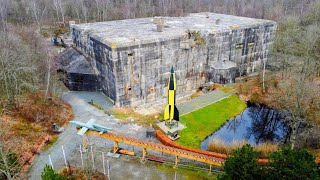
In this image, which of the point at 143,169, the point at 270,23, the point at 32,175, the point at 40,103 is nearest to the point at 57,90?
the point at 40,103

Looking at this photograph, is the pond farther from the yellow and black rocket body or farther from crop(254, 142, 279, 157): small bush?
the yellow and black rocket body

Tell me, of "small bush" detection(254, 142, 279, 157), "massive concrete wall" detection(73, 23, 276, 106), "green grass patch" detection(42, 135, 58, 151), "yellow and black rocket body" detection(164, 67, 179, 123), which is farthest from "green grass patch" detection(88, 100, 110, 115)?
"small bush" detection(254, 142, 279, 157)

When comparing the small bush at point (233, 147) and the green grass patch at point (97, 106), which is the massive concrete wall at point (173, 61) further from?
the small bush at point (233, 147)

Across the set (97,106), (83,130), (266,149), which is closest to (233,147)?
(266,149)

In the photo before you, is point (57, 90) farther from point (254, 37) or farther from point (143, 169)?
point (254, 37)

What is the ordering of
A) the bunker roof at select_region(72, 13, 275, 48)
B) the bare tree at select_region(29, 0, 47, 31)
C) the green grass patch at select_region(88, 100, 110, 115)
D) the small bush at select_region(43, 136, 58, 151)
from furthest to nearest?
the bare tree at select_region(29, 0, 47, 31), the bunker roof at select_region(72, 13, 275, 48), the green grass patch at select_region(88, 100, 110, 115), the small bush at select_region(43, 136, 58, 151)

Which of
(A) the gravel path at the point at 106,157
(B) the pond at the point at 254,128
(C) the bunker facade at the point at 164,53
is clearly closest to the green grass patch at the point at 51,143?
(A) the gravel path at the point at 106,157
